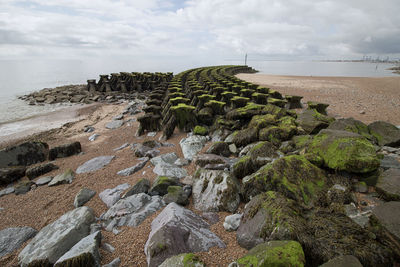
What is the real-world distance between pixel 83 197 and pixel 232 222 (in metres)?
3.22

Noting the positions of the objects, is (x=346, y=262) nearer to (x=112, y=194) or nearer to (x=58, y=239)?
(x=58, y=239)

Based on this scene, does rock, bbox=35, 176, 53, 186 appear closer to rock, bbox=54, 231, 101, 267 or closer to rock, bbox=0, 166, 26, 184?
rock, bbox=0, 166, 26, 184

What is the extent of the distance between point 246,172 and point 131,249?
232 cm

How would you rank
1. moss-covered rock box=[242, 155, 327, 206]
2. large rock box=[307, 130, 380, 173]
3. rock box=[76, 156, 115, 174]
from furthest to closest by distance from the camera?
rock box=[76, 156, 115, 174], large rock box=[307, 130, 380, 173], moss-covered rock box=[242, 155, 327, 206]

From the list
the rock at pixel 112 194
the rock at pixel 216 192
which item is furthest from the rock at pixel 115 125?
the rock at pixel 216 192

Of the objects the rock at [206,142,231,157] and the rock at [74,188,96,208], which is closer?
the rock at [74,188,96,208]

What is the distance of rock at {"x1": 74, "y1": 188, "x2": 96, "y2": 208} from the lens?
412 cm

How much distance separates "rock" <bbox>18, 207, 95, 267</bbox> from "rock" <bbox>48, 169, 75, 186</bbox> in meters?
2.19

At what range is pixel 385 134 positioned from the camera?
474cm

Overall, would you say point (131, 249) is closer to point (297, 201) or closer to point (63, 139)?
point (297, 201)

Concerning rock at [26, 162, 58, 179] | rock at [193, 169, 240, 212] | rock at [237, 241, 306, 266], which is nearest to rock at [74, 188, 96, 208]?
rock at [193, 169, 240, 212]

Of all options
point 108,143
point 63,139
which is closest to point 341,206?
point 108,143

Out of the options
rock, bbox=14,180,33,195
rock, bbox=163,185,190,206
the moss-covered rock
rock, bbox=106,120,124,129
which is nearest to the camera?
the moss-covered rock

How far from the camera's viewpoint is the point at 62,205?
14.1 ft
